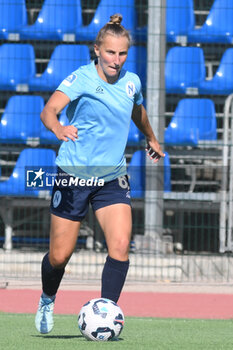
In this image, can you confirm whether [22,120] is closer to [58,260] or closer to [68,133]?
[58,260]

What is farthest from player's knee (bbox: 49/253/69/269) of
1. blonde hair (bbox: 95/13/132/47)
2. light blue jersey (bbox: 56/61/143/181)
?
blonde hair (bbox: 95/13/132/47)

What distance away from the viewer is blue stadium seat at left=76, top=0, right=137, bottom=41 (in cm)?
1227

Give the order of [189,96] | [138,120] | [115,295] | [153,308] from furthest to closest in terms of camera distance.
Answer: [189,96], [153,308], [138,120], [115,295]

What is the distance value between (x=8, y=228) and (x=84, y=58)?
2508 mm

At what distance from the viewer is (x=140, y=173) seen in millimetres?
11836

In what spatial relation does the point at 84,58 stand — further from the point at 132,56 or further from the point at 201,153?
the point at 201,153

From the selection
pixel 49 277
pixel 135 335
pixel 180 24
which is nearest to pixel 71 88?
pixel 49 277

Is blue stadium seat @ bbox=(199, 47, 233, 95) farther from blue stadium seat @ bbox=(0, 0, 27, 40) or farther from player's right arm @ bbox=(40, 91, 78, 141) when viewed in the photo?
player's right arm @ bbox=(40, 91, 78, 141)

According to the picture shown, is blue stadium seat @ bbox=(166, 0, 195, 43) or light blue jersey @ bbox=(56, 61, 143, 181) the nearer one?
light blue jersey @ bbox=(56, 61, 143, 181)

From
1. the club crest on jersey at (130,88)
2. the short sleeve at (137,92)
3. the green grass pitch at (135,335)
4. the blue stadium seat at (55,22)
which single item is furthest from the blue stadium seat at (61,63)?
the club crest on jersey at (130,88)

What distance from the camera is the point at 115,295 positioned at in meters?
6.02

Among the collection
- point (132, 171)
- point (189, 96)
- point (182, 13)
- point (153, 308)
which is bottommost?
point (153, 308)

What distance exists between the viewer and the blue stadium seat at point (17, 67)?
490 inches

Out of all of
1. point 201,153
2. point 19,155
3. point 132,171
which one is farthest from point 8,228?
point 201,153
